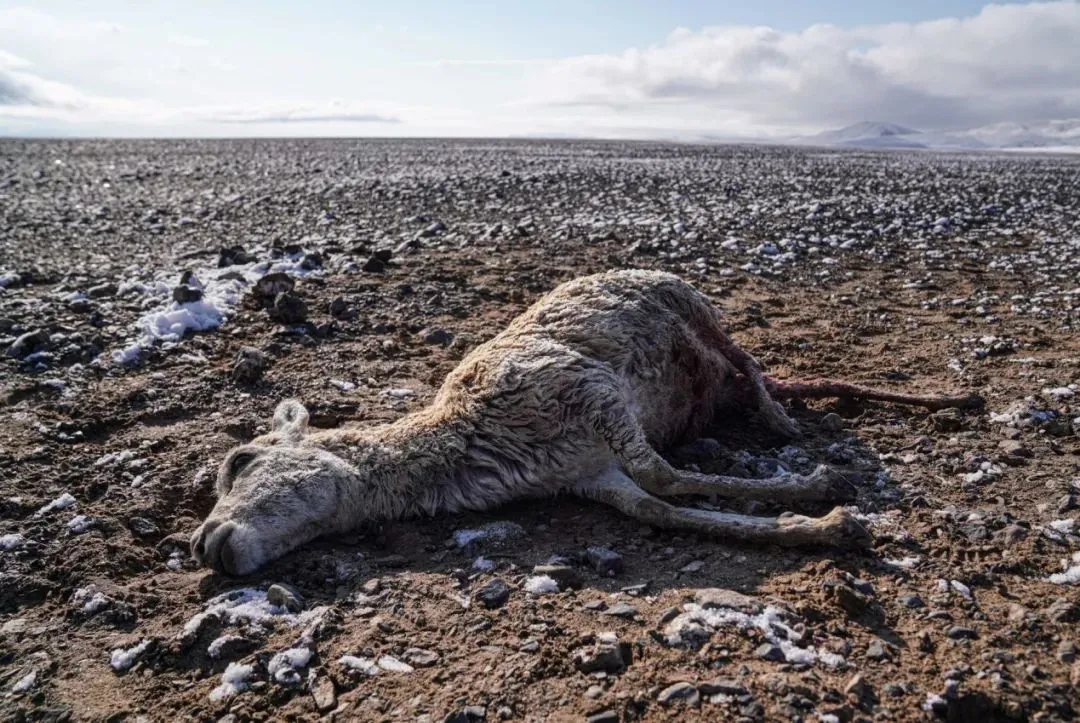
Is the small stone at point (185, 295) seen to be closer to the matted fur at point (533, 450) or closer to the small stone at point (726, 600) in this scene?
the matted fur at point (533, 450)

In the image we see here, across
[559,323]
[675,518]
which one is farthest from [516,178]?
[675,518]

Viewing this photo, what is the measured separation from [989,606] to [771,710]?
1.37 meters

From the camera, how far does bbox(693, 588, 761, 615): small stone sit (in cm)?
363

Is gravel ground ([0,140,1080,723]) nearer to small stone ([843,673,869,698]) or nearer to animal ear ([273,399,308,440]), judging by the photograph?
small stone ([843,673,869,698])

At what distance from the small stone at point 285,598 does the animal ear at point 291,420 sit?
4.49ft

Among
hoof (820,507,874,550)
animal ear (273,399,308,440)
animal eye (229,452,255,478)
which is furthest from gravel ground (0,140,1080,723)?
animal ear (273,399,308,440)

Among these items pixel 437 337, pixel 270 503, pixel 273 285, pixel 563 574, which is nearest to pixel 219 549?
pixel 270 503

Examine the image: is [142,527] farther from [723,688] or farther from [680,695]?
[723,688]

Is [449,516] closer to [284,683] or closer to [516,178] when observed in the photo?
[284,683]

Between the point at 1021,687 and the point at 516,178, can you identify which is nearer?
the point at 1021,687

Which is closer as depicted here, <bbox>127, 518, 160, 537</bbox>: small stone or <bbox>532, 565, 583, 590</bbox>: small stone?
<bbox>532, 565, 583, 590</bbox>: small stone

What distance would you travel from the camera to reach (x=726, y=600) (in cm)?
371

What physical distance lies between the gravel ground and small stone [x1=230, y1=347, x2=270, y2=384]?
2 cm

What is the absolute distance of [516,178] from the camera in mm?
22250
